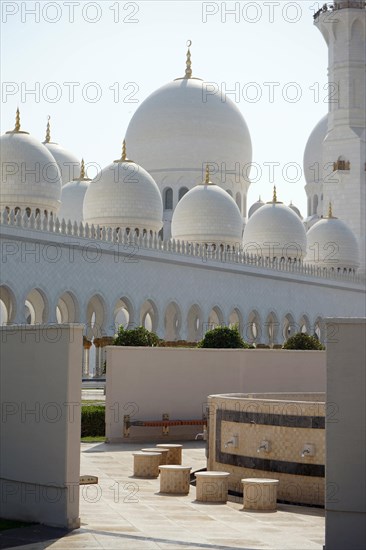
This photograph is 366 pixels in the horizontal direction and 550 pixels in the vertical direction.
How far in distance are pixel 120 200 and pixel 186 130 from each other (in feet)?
36.9

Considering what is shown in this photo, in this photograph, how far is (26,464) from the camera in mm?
9414

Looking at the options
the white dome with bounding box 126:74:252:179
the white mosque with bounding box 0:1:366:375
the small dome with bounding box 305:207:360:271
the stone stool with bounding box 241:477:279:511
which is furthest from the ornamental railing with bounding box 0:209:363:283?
the stone stool with bounding box 241:477:279:511

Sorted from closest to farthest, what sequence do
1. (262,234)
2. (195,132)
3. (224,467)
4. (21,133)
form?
(224,467) → (21,133) → (262,234) → (195,132)

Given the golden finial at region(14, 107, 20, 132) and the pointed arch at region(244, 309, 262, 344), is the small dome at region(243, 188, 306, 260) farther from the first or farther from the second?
the golden finial at region(14, 107, 20, 132)

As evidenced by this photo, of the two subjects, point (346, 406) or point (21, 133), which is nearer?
point (346, 406)

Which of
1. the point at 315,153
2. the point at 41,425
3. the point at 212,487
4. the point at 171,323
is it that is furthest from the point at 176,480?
the point at 315,153

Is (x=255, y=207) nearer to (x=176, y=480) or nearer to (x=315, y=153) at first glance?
(x=315, y=153)

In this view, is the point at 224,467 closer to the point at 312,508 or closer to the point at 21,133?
the point at 312,508

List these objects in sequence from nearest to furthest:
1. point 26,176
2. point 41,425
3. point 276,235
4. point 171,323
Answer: point 41,425 < point 26,176 < point 171,323 < point 276,235

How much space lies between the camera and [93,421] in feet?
56.4

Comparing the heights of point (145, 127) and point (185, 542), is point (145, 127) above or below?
above

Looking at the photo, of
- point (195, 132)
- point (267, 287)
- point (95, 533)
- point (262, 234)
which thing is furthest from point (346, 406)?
point (195, 132)

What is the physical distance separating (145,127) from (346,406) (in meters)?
38.8

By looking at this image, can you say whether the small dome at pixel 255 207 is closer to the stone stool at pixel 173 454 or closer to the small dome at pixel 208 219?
the small dome at pixel 208 219
